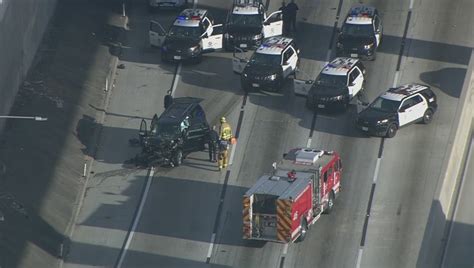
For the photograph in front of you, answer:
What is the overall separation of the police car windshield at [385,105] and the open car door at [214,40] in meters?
11.1

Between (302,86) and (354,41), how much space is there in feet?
16.2

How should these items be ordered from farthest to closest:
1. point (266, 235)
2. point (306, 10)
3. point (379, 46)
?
point (306, 10)
point (379, 46)
point (266, 235)

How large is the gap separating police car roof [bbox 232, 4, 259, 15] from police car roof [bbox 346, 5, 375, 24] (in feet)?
16.3

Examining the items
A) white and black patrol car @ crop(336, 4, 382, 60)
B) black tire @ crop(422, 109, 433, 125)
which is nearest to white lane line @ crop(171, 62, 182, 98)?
white and black patrol car @ crop(336, 4, 382, 60)

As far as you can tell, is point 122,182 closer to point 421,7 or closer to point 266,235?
point 266,235

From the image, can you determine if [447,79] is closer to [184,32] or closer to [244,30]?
[244,30]

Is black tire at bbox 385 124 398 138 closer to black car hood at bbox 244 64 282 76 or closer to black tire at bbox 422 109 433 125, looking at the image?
black tire at bbox 422 109 433 125

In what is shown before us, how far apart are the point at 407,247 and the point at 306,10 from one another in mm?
23259

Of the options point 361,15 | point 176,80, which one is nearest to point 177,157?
point 176,80

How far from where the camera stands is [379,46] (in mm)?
69688

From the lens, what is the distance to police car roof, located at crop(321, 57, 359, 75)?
64.0m

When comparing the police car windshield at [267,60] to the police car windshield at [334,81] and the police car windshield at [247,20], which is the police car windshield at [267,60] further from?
the police car windshield at [247,20]

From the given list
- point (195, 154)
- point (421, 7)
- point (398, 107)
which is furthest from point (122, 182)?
point (421, 7)

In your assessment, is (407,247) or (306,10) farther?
(306,10)
